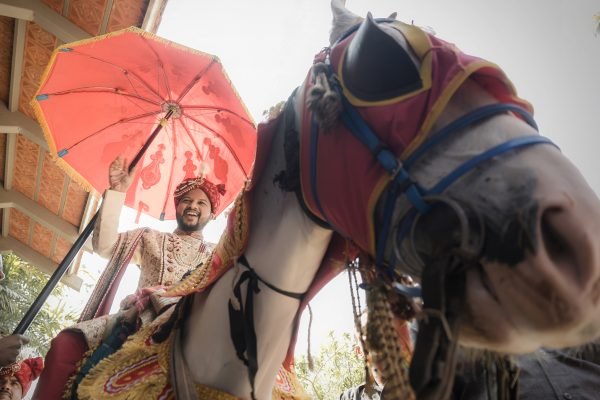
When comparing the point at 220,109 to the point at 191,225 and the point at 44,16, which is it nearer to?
the point at 191,225

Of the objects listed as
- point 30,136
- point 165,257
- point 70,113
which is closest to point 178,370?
point 165,257

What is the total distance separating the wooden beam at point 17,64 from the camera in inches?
149

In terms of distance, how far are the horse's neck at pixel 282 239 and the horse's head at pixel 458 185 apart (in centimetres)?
11

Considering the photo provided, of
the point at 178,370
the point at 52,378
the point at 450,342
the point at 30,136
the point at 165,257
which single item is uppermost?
the point at 30,136

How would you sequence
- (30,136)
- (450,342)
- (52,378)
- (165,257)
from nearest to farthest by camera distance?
(450,342), (52,378), (165,257), (30,136)

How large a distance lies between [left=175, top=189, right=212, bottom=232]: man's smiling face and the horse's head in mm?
1637

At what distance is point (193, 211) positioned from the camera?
2514mm

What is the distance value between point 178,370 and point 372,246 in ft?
2.67

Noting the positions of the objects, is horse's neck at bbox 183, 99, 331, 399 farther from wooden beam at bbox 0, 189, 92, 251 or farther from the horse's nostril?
wooden beam at bbox 0, 189, 92, 251

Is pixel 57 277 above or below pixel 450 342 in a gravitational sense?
above

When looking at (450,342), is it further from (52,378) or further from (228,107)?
(228,107)

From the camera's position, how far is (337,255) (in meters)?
1.17

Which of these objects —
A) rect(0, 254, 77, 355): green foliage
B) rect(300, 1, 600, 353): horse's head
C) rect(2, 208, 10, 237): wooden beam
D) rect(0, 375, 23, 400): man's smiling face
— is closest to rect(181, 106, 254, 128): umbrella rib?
rect(300, 1, 600, 353): horse's head

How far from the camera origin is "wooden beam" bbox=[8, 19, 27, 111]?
3773 millimetres
